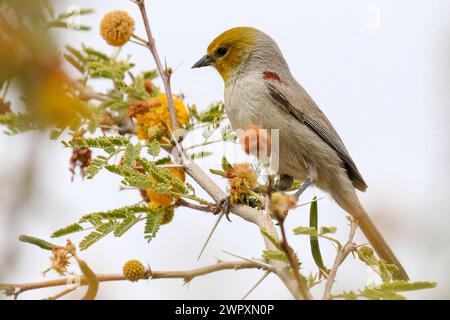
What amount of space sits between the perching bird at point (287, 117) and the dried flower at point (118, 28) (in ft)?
4.34

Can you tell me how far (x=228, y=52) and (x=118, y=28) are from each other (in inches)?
76.3

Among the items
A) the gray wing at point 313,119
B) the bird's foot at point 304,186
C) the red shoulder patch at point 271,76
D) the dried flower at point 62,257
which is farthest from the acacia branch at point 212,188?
the red shoulder patch at point 271,76

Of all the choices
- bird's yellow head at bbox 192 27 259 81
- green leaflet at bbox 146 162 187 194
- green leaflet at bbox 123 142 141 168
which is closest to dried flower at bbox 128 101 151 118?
green leaflet at bbox 123 142 141 168

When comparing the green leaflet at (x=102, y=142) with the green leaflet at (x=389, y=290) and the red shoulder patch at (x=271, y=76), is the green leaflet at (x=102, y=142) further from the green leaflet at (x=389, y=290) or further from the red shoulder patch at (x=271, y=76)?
the red shoulder patch at (x=271, y=76)

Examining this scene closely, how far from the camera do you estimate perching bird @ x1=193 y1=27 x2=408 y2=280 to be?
4504mm

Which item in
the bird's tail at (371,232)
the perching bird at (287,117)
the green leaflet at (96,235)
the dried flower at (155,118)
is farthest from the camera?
the perching bird at (287,117)

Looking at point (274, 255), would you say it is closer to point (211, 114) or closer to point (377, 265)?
point (377, 265)

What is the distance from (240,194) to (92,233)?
2.20 feet

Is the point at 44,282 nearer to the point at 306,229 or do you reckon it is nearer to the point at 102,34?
the point at 306,229

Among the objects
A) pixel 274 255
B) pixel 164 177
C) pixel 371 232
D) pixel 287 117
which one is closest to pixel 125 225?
pixel 164 177

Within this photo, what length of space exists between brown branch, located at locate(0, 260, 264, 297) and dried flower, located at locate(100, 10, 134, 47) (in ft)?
4.94

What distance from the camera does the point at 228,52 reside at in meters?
4.98

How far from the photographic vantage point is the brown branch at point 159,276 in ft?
6.10

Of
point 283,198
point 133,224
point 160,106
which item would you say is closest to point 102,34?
point 160,106
